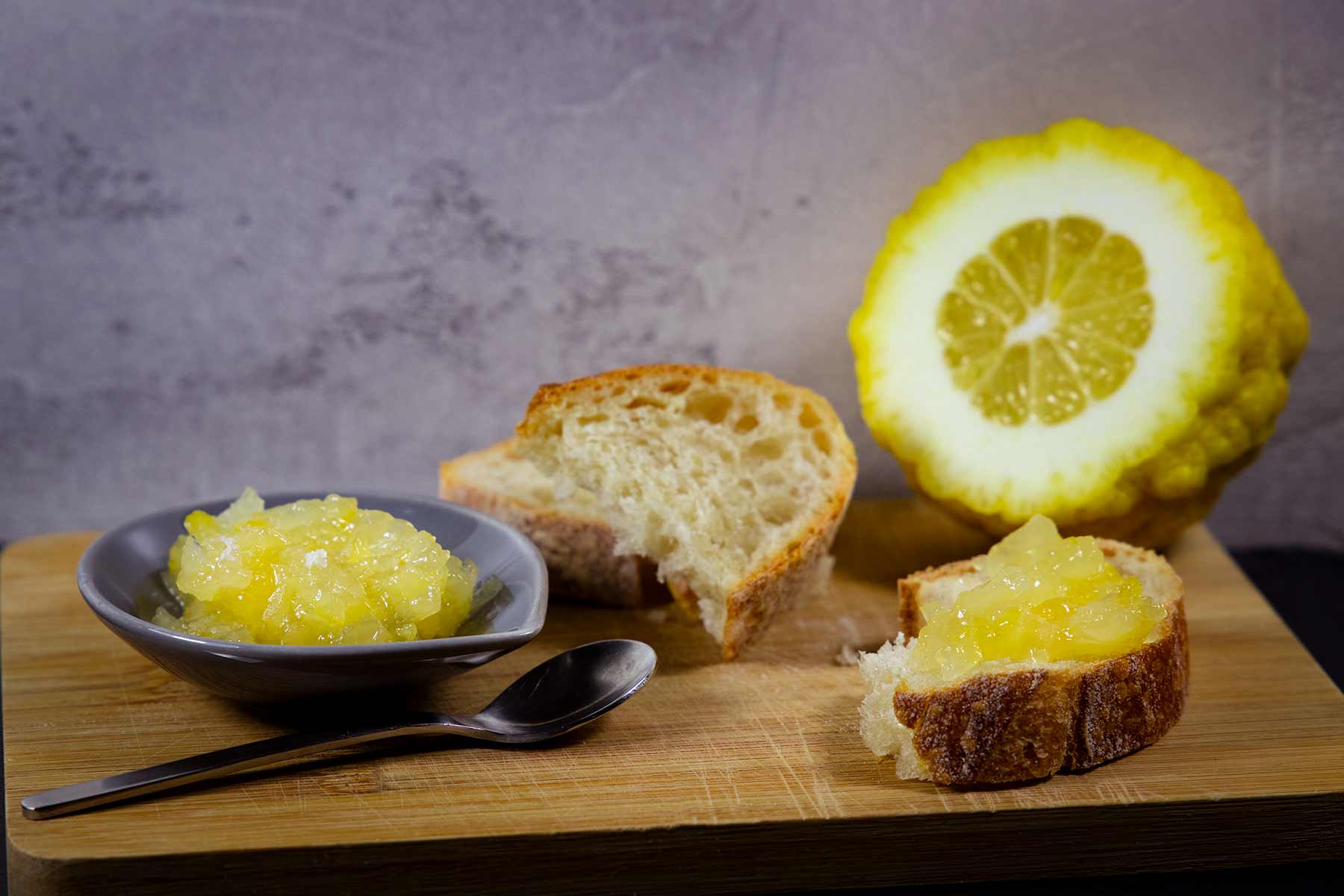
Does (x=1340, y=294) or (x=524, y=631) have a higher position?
(x=1340, y=294)

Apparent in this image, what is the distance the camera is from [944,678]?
155cm

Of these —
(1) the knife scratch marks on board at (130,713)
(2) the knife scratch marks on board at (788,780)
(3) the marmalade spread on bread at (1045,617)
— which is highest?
(3) the marmalade spread on bread at (1045,617)

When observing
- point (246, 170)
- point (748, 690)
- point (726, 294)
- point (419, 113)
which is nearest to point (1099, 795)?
point (748, 690)

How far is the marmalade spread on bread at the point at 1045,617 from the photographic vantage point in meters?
1.58

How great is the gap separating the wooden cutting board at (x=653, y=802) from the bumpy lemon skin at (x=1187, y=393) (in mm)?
368

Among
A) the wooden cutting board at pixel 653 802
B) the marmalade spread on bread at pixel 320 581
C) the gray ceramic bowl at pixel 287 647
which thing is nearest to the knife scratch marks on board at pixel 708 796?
the wooden cutting board at pixel 653 802

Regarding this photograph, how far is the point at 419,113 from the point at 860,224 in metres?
0.89

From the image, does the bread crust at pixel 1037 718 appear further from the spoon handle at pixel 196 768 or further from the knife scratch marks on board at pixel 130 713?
the knife scratch marks on board at pixel 130 713

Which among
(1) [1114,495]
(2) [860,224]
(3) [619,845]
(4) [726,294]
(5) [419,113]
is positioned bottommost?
(3) [619,845]

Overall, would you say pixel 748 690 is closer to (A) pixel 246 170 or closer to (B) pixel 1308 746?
(B) pixel 1308 746

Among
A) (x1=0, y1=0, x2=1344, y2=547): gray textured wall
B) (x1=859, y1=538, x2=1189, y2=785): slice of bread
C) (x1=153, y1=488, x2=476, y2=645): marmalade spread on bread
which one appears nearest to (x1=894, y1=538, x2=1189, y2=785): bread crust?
(x1=859, y1=538, x2=1189, y2=785): slice of bread

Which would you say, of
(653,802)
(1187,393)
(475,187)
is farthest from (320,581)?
(1187,393)

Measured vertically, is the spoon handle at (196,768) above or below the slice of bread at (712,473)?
below

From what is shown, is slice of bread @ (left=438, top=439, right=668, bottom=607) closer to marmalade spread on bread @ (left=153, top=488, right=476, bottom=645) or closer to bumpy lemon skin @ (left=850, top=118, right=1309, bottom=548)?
marmalade spread on bread @ (left=153, top=488, right=476, bottom=645)
